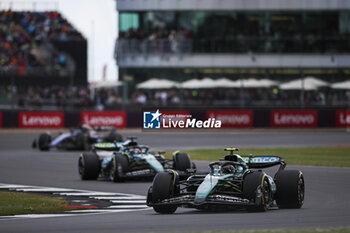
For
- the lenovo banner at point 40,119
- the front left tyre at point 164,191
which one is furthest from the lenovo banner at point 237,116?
the front left tyre at point 164,191

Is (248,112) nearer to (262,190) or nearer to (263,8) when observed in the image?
(263,8)

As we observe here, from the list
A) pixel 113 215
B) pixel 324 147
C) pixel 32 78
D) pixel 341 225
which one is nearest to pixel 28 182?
pixel 113 215

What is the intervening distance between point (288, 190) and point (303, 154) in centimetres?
1720

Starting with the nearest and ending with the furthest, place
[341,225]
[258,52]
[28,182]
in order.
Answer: [341,225], [28,182], [258,52]

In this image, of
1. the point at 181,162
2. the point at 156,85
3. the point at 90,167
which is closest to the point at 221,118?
the point at 156,85

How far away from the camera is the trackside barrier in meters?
43.8

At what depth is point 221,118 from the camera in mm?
43531

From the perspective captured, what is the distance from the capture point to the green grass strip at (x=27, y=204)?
45.4 feet

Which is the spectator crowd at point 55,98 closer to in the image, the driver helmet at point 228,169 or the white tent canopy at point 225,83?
the white tent canopy at point 225,83

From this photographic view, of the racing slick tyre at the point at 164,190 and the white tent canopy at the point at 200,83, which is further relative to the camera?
the white tent canopy at the point at 200,83

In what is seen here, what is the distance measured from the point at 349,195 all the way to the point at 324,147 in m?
18.2

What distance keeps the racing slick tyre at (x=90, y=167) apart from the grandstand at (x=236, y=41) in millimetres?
33302

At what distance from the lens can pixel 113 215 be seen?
1302 centimetres

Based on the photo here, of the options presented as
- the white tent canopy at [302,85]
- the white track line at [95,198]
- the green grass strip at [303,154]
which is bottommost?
the green grass strip at [303,154]
